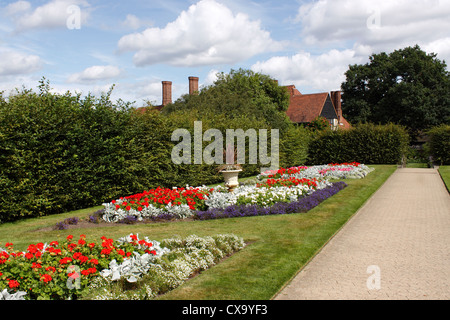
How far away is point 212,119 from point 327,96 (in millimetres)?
32187

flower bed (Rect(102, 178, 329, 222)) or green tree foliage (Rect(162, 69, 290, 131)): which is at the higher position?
green tree foliage (Rect(162, 69, 290, 131))

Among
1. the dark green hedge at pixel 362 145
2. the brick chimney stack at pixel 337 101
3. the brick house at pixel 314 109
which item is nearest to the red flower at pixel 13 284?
the dark green hedge at pixel 362 145

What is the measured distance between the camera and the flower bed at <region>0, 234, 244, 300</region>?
4.54 m

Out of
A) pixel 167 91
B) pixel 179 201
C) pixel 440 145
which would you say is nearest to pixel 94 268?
pixel 179 201

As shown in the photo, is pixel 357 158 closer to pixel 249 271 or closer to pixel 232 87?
pixel 232 87

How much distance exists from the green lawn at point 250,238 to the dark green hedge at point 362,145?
1884cm

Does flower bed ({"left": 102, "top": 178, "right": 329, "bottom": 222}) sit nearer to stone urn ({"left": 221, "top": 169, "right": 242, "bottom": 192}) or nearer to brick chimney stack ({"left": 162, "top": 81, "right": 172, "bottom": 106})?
stone urn ({"left": 221, "top": 169, "right": 242, "bottom": 192})

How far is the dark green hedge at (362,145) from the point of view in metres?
29.5

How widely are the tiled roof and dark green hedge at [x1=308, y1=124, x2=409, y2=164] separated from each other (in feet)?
48.5

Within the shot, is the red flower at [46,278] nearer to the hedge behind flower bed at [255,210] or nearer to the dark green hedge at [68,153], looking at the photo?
the hedge behind flower bed at [255,210]

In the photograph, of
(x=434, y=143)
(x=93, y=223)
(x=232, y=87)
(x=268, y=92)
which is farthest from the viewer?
(x=268, y=92)

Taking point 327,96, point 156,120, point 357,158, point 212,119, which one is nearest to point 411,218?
point 156,120

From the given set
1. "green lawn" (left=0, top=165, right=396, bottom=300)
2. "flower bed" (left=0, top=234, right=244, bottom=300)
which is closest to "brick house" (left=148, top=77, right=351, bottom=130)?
"green lawn" (left=0, top=165, right=396, bottom=300)

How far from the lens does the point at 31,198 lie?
32.4 ft
